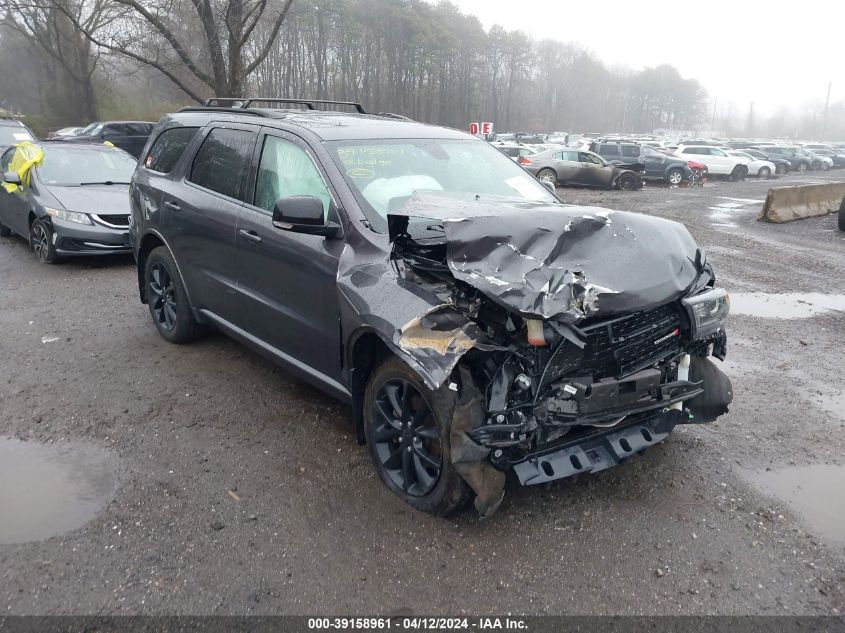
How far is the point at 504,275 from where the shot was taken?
116 inches

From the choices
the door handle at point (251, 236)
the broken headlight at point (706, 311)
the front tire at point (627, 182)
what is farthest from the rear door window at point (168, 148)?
the front tire at point (627, 182)

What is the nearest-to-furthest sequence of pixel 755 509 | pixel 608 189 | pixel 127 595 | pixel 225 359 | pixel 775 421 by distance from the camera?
1. pixel 127 595
2. pixel 755 509
3. pixel 775 421
4. pixel 225 359
5. pixel 608 189

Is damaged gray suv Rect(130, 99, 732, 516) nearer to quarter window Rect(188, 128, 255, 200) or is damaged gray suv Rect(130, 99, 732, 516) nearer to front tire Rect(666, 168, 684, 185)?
quarter window Rect(188, 128, 255, 200)

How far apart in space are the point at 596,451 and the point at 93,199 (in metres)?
8.22

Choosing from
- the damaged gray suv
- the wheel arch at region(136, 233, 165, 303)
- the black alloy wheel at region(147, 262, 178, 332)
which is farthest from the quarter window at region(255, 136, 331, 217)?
the wheel arch at region(136, 233, 165, 303)

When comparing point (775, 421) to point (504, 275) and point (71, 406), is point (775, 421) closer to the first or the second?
point (504, 275)

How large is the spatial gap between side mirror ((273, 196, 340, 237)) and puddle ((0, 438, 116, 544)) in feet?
5.73

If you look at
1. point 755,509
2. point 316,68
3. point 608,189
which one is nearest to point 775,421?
point 755,509

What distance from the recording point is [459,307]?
3.10 meters

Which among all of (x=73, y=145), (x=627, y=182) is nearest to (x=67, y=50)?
(x=627, y=182)

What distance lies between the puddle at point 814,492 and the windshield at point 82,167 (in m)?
9.34

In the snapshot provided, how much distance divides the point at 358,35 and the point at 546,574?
209 ft

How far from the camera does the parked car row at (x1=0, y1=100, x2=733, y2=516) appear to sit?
299cm

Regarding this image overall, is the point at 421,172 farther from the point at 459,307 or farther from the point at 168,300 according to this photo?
the point at 168,300
